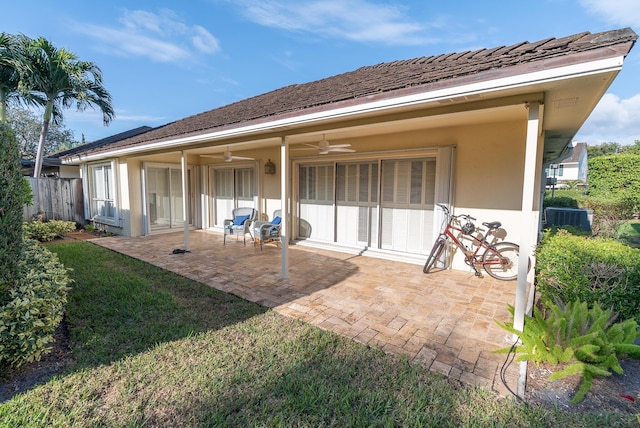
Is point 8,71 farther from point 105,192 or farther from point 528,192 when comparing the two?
point 528,192

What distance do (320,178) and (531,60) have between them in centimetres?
566

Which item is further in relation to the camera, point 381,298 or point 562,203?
point 562,203

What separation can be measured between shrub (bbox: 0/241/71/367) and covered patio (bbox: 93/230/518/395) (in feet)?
7.23

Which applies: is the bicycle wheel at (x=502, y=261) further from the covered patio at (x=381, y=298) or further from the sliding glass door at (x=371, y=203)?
the sliding glass door at (x=371, y=203)

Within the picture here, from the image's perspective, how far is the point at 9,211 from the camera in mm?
2703

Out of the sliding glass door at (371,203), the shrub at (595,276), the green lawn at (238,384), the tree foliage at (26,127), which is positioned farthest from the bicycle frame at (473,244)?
the tree foliage at (26,127)

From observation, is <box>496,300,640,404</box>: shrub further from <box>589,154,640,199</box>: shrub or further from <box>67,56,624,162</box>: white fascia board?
<box>589,154,640,199</box>: shrub

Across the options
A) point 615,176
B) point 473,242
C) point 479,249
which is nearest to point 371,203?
point 473,242

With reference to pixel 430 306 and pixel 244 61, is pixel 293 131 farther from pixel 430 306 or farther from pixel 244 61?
pixel 244 61

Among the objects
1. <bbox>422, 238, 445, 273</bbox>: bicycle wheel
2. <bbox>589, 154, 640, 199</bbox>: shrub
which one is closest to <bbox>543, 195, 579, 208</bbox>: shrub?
<bbox>589, 154, 640, 199</bbox>: shrub

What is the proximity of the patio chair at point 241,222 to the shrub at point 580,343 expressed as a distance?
691 centimetres

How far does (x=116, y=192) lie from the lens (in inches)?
383

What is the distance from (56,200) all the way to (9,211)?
11.1m

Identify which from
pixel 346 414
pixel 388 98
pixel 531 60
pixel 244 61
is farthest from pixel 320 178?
pixel 244 61
